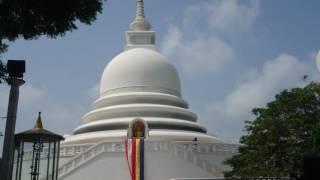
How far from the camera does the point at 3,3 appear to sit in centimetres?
868

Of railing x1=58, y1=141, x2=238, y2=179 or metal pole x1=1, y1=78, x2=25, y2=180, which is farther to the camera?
railing x1=58, y1=141, x2=238, y2=179

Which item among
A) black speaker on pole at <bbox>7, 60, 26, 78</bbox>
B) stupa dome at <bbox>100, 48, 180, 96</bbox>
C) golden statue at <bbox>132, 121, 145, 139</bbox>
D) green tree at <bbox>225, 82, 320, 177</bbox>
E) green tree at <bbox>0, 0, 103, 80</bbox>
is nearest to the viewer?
green tree at <bbox>0, 0, 103, 80</bbox>

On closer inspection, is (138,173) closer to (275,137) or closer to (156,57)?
(275,137)

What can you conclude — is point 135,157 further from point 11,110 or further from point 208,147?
point 11,110

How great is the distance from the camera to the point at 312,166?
3.72 m

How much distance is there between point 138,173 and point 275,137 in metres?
10.8

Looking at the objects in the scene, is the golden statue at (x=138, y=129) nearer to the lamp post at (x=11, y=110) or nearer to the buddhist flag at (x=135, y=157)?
the buddhist flag at (x=135, y=157)

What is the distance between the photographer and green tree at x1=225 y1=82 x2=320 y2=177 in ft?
68.0

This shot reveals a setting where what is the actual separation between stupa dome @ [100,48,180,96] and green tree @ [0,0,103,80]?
96.2 feet

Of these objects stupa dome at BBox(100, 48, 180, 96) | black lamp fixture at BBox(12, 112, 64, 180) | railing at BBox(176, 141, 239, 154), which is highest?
stupa dome at BBox(100, 48, 180, 96)

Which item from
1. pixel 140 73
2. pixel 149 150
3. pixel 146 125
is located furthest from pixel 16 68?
pixel 140 73

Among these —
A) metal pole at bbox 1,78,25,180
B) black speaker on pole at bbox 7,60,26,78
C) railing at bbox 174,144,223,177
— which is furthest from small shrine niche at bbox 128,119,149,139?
black speaker on pole at bbox 7,60,26,78

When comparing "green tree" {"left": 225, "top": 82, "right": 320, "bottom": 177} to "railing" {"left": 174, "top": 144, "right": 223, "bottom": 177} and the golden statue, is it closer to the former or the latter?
"railing" {"left": 174, "top": 144, "right": 223, "bottom": 177}

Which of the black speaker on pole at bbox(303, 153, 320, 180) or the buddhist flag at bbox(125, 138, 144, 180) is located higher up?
the buddhist flag at bbox(125, 138, 144, 180)
